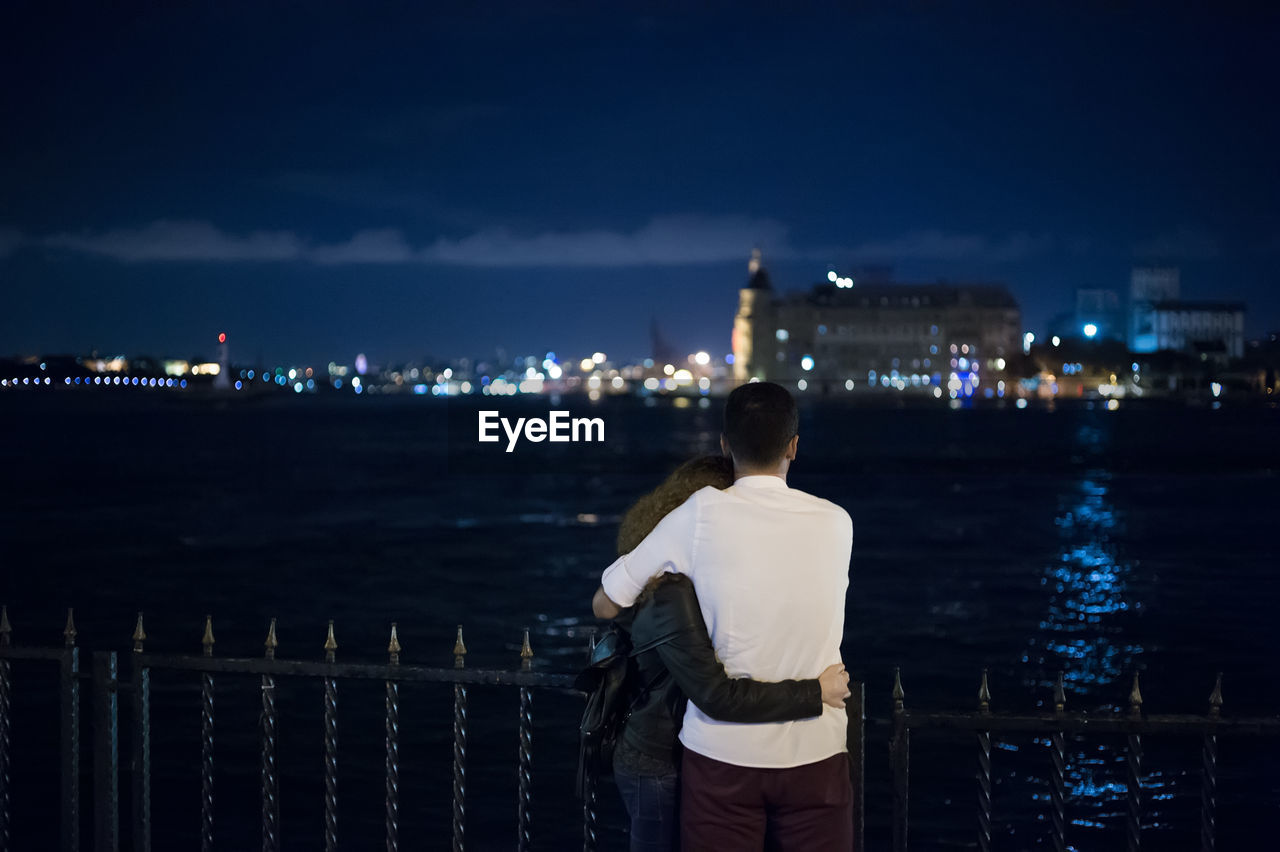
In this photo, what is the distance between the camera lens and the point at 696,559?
131 inches

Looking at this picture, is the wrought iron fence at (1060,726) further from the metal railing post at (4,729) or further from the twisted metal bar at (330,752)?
the metal railing post at (4,729)

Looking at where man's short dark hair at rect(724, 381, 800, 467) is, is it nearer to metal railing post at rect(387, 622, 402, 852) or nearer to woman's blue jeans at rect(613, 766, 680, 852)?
woman's blue jeans at rect(613, 766, 680, 852)

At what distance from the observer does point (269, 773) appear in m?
4.86

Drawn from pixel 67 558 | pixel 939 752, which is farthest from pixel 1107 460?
pixel 939 752

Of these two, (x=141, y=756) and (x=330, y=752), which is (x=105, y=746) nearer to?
(x=141, y=756)

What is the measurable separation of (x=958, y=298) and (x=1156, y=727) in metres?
197

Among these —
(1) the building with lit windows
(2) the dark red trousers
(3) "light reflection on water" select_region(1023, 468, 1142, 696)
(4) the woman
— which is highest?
(1) the building with lit windows

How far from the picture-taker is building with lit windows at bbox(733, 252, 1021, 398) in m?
193

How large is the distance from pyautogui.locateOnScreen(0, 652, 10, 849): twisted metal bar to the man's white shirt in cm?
312

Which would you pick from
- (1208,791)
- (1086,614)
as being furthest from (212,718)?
(1086,614)

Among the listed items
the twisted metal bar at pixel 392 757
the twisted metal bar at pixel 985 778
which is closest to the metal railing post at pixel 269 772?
the twisted metal bar at pixel 392 757

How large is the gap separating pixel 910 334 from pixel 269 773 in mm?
194423

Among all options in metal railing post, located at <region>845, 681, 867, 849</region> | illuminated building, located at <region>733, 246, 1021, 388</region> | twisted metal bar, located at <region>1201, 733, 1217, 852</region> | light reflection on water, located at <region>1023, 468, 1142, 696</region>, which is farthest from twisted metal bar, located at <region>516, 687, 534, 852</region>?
illuminated building, located at <region>733, 246, 1021, 388</region>

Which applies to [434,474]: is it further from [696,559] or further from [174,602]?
[696,559]
